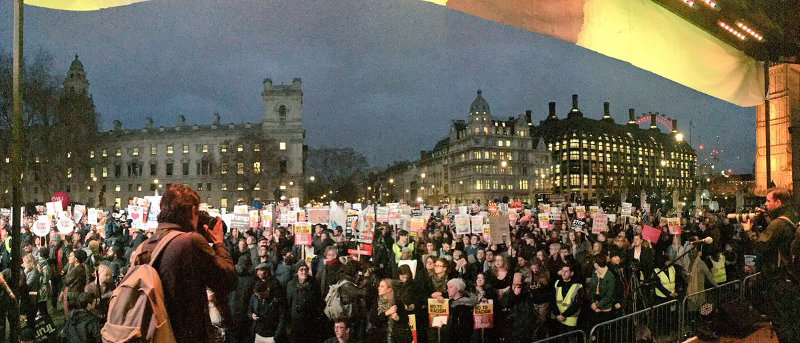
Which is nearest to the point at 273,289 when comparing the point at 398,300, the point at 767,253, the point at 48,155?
the point at 398,300

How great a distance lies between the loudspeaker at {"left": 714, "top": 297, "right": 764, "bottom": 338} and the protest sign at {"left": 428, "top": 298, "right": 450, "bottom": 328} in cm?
347

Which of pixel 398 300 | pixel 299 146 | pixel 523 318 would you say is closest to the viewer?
pixel 398 300

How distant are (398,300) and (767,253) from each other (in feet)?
13.1

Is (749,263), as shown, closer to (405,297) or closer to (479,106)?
(405,297)

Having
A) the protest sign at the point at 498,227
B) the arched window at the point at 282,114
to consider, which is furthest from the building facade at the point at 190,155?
the protest sign at the point at 498,227

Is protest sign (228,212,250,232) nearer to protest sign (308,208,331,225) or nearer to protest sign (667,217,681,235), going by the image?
protest sign (308,208,331,225)

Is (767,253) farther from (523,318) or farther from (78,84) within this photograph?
(78,84)

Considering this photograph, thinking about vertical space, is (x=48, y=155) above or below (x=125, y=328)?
above

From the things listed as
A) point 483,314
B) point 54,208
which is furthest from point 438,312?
point 54,208

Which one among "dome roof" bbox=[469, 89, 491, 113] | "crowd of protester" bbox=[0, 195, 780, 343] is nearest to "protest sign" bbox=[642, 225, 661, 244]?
"crowd of protester" bbox=[0, 195, 780, 343]

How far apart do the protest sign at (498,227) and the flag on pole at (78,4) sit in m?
11.2

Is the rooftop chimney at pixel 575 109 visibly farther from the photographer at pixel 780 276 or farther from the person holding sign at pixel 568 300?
the photographer at pixel 780 276

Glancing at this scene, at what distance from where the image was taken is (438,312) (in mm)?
6855

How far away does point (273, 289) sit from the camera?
24.7 ft
